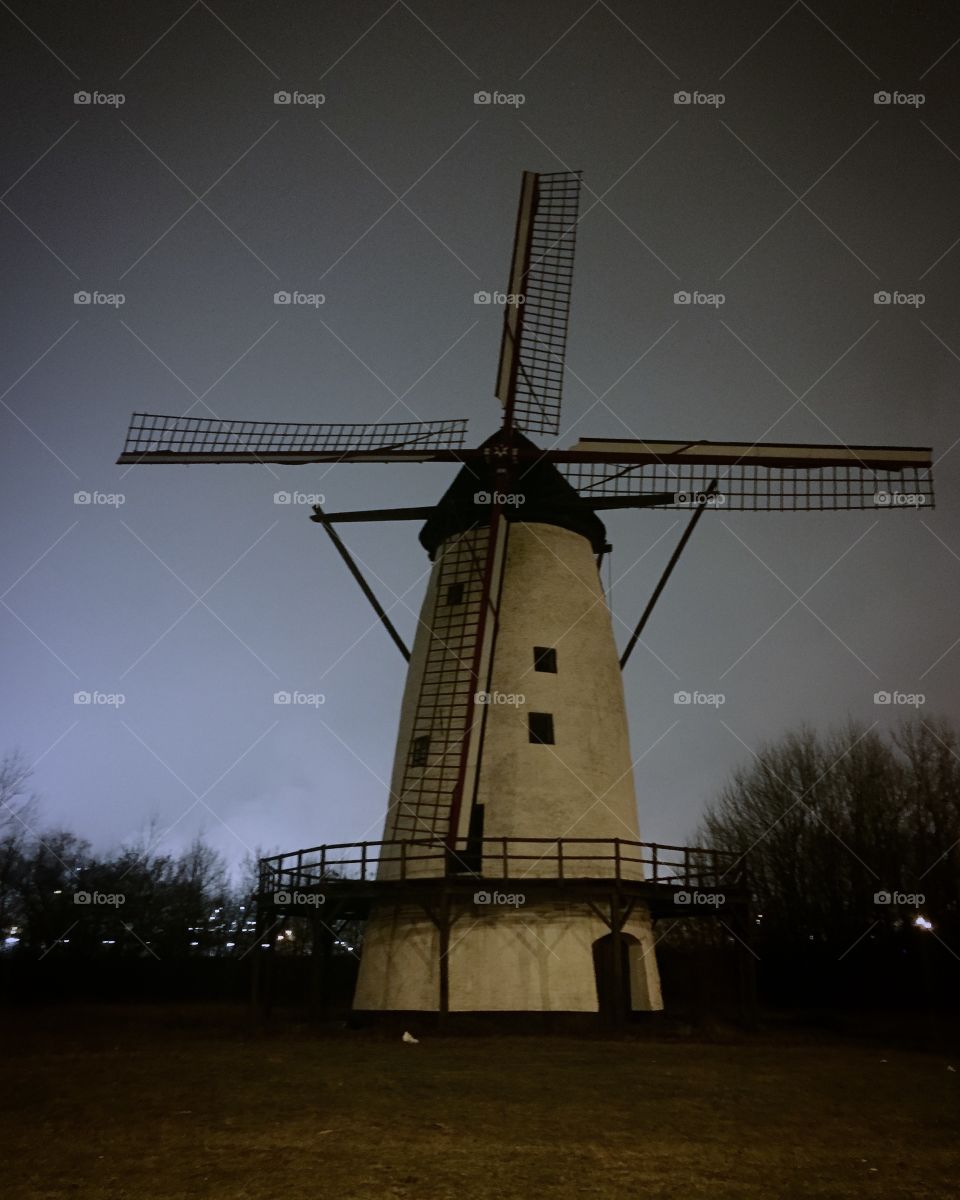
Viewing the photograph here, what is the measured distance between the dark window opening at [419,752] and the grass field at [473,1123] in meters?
5.25

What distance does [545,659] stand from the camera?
19.0 metres

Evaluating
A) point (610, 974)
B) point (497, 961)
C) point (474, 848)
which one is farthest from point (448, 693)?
point (610, 974)

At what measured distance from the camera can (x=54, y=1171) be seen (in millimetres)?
6715

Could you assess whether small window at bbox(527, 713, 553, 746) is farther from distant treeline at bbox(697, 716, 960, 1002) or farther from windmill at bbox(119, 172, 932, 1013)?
distant treeline at bbox(697, 716, 960, 1002)

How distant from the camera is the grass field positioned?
259 inches

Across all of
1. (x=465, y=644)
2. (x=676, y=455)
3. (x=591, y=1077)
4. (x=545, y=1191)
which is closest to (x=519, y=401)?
(x=676, y=455)

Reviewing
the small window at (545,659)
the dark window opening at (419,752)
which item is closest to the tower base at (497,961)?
the dark window opening at (419,752)

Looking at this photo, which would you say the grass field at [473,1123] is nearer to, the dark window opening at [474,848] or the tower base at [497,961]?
the tower base at [497,961]

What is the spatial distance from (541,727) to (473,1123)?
10.1 m

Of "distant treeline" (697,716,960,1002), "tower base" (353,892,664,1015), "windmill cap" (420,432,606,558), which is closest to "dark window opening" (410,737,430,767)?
"tower base" (353,892,664,1015)

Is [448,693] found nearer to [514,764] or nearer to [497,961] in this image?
Result: [514,764]

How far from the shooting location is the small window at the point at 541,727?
1816cm

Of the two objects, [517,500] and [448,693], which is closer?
[448,693]

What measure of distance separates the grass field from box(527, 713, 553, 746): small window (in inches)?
220
